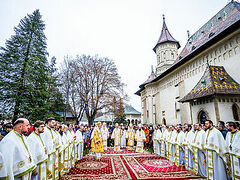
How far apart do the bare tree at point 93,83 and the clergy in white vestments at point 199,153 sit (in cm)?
1573

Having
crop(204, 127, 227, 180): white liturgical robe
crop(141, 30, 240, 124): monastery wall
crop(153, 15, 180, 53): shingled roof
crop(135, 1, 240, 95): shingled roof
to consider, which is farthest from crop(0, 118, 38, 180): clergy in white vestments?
crop(153, 15, 180, 53): shingled roof

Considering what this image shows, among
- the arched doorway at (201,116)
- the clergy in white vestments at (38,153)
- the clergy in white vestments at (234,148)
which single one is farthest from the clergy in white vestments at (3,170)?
the arched doorway at (201,116)

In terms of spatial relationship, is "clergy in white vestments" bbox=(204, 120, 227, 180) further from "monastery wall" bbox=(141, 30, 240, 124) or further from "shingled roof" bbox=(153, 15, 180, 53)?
"shingled roof" bbox=(153, 15, 180, 53)

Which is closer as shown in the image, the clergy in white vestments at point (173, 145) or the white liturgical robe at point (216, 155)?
the white liturgical robe at point (216, 155)

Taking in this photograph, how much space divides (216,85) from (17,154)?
1158 centimetres

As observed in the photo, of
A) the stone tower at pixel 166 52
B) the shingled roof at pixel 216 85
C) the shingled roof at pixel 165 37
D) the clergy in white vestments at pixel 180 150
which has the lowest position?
the clergy in white vestments at pixel 180 150

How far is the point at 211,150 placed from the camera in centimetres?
491

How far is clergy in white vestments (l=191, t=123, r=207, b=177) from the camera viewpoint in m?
5.58

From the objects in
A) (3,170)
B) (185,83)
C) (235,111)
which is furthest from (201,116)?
(3,170)

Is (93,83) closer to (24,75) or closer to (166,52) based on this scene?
(24,75)

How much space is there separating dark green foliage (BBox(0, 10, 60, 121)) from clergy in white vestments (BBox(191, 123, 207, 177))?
551 inches

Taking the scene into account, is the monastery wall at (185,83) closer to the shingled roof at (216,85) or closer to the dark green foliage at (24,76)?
the shingled roof at (216,85)

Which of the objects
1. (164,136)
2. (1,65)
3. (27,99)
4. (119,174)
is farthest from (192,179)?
(1,65)

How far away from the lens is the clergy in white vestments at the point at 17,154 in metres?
2.38
